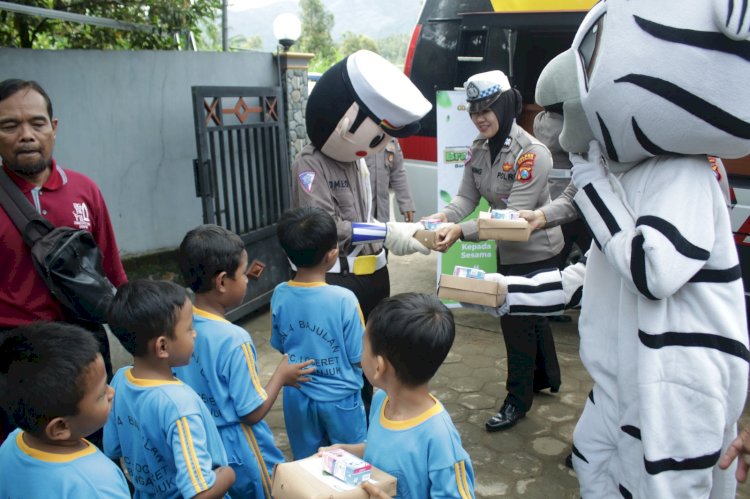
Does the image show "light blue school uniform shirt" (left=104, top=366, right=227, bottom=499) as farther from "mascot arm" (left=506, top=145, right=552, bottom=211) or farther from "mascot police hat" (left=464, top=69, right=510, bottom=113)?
"mascot police hat" (left=464, top=69, right=510, bottom=113)

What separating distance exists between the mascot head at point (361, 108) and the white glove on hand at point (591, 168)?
1140 mm

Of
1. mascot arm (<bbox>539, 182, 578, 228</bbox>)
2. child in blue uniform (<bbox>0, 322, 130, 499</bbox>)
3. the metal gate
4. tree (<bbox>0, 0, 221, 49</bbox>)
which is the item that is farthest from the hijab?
tree (<bbox>0, 0, 221, 49</bbox>)

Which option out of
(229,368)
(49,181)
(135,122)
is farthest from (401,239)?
(135,122)

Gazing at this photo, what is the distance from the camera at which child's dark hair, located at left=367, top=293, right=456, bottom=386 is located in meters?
1.75

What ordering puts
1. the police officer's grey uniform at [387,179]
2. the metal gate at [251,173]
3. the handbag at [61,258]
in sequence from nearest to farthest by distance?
the handbag at [61,258] → the police officer's grey uniform at [387,179] → the metal gate at [251,173]

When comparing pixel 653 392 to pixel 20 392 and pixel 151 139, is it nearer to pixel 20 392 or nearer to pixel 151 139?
pixel 20 392

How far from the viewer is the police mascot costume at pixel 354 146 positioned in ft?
10.3

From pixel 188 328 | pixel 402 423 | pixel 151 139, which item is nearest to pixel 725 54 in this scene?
pixel 402 423

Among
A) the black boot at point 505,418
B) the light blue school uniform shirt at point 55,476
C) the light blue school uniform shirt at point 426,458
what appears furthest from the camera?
the black boot at point 505,418

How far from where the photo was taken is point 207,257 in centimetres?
233

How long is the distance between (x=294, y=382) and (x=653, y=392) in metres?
1.31

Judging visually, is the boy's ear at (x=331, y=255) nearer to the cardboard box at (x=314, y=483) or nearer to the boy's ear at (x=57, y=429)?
the cardboard box at (x=314, y=483)

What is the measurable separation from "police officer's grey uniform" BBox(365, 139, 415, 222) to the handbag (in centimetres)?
209

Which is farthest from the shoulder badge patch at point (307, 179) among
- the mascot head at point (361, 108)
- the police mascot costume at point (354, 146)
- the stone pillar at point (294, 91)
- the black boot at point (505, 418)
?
the stone pillar at point (294, 91)
